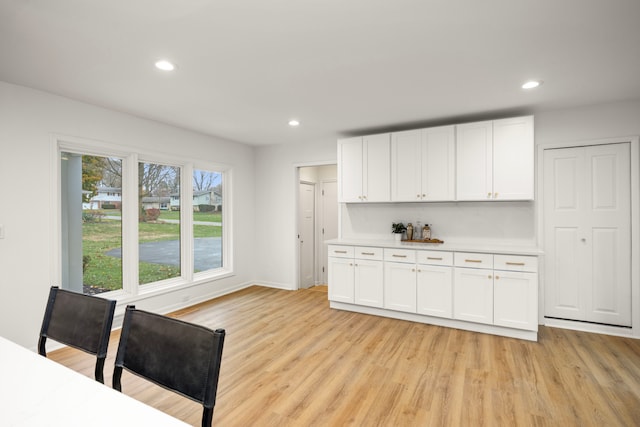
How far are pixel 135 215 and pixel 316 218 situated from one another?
306 cm

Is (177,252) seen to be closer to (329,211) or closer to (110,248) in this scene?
(110,248)

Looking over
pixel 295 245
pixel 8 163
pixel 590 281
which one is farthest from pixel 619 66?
pixel 8 163

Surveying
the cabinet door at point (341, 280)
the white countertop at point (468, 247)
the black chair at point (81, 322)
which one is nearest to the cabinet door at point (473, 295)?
the white countertop at point (468, 247)

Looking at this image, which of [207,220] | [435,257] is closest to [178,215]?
[207,220]

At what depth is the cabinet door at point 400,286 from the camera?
3896 mm

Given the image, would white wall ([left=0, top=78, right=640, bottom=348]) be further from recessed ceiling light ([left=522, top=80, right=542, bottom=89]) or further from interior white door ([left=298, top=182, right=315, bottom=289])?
recessed ceiling light ([left=522, top=80, right=542, bottom=89])

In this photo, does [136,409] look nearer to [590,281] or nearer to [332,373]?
[332,373]

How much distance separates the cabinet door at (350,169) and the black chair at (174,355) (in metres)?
3.51

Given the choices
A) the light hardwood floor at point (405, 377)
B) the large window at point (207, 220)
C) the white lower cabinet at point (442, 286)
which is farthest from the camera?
the large window at point (207, 220)

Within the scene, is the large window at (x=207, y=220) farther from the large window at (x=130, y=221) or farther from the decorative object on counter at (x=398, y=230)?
the decorative object on counter at (x=398, y=230)

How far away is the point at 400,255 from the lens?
3977 millimetres

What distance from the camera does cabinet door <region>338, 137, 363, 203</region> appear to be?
14.7 ft

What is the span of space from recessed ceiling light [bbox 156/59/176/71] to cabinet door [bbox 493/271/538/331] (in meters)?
3.68

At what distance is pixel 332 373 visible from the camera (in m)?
2.68
